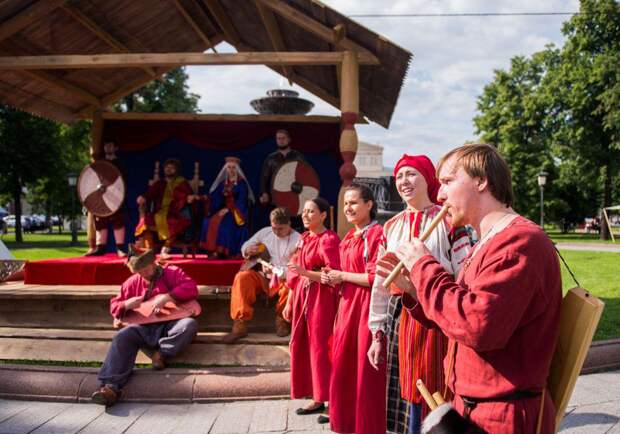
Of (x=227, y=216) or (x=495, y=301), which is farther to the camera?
(x=227, y=216)

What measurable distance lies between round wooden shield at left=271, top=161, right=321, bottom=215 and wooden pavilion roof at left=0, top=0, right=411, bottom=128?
5.21 ft

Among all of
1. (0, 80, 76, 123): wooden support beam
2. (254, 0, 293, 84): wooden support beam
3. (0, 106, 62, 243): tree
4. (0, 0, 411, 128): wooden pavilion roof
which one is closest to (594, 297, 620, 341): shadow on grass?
(0, 0, 411, 128): wooden pavilion roof

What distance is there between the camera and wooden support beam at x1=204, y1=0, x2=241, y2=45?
8.08 m

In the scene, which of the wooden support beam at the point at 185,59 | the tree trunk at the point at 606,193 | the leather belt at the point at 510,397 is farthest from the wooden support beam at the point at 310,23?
the tree trunk at the point at 606,193

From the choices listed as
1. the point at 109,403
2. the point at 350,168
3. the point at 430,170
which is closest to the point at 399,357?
the point at 430,170

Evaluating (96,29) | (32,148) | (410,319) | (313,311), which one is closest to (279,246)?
(313,311)

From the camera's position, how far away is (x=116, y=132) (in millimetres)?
9148

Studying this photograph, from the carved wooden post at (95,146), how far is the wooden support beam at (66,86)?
252 mm

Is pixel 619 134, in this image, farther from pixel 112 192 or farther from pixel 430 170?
pixel 430 170

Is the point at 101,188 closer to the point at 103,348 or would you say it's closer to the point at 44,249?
the point at 103,348

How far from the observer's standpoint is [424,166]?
9.06ft

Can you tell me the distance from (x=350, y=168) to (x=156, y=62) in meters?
2.88

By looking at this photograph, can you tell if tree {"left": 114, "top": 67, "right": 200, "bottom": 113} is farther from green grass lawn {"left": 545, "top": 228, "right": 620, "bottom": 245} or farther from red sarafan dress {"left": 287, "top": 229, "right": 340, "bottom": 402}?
red sarafan dress {"left": 287, "top": 229, "right": 340, "bottom": 402}

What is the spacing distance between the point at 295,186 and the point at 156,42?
3429 millimetres
